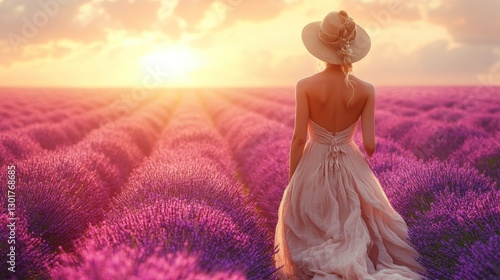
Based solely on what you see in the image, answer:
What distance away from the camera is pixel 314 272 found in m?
2.97

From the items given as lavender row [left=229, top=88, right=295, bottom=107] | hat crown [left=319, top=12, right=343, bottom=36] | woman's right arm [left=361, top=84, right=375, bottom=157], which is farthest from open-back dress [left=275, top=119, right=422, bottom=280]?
lavender row [left=229, top=88, right=295, bottom=107]

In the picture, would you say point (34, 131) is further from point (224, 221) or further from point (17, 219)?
point (224, 221)

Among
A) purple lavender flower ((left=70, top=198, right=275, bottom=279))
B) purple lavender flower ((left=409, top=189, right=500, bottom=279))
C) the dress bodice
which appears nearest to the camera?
purple lavender flower ((left=70, top=198, right=275, bottom=279))

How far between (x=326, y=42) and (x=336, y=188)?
3.19 ft

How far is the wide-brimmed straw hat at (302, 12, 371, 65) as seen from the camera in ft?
9.27

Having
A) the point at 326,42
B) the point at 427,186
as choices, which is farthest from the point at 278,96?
the point at 326,42

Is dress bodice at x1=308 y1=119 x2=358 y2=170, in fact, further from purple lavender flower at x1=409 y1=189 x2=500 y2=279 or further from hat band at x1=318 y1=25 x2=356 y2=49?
purple lavender flower at x1=409 y1=189 x2=500 y2=279

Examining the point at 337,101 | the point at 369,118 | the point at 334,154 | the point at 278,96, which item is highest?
the point at 337,101

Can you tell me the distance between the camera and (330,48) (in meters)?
2.90

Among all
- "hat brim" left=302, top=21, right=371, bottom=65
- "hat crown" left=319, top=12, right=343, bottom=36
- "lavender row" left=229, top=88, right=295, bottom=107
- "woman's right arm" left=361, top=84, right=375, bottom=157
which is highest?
"hat crown" left=319, top=12, right=343, bottom=36

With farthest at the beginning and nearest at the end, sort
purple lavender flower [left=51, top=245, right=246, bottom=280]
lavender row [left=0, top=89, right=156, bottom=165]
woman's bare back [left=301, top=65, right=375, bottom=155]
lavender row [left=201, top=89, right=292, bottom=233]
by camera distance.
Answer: lavender row [left=0, top=89, right=156, bottom=165] → lavender row [left=201, top=89, right=292, bottom=233] → woman's bare back [left=301, top=65, right=375, bottom=155] → purple lavender flower [left=51, top=245, right=246, bottom=280]

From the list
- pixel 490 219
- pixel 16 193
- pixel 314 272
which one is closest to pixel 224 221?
pixel 314 272

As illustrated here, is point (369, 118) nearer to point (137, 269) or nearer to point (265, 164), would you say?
point (137, 269)

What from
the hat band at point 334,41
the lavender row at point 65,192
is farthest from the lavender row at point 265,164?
the hat band at point 334,41
